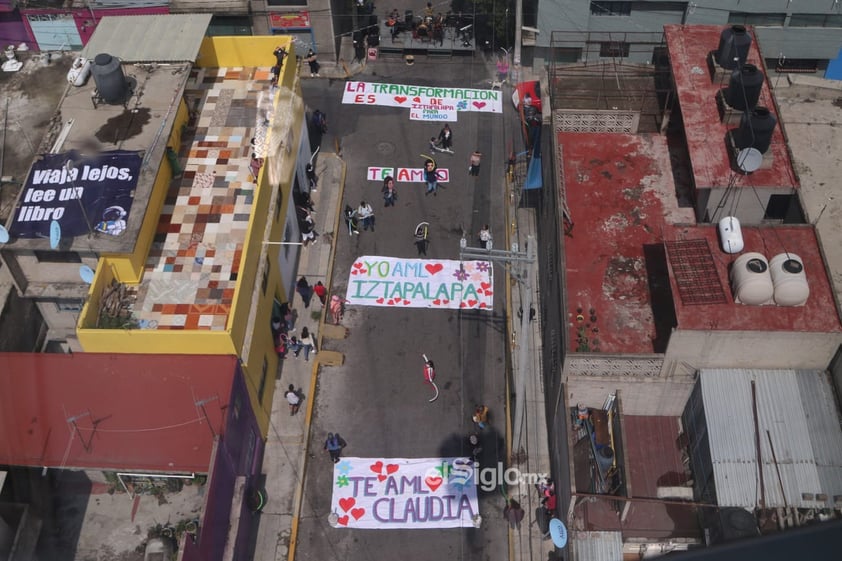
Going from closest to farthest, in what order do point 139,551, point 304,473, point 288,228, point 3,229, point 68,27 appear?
point 139,551 → point 3,229 → point 304,473 → point 288,228 → point 68,27

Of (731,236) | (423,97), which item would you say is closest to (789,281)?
(731,236)

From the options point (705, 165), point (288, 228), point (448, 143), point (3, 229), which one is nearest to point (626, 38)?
point (448, 143)

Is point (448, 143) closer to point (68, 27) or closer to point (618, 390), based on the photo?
point (618, 390)

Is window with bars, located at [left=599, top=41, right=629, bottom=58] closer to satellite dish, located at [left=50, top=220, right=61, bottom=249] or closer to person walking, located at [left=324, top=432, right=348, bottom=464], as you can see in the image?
person walking, located at [left=324, top=432, right=348, bottom=464]

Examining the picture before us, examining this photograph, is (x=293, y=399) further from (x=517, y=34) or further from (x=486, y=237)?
(x=517, y=34)

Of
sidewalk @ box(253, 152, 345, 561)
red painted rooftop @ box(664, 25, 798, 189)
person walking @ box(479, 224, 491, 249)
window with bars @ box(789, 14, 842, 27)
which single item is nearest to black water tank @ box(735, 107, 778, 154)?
red painted rooftop @ box(664, 25, 798, 189)
